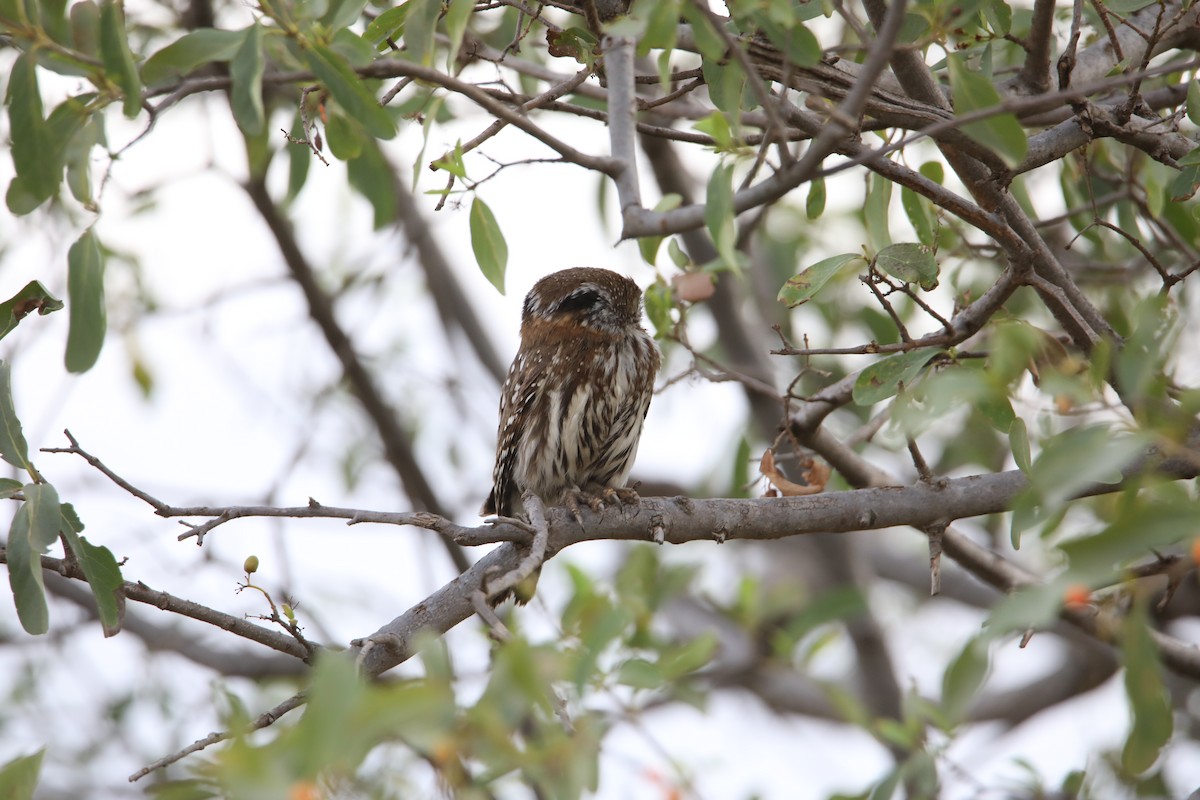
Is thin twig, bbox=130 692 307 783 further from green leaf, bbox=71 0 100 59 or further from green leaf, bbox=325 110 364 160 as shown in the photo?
green leaf, bbox=71 0 100 59

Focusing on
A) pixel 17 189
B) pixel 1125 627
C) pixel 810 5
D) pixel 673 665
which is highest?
pixel 810 5

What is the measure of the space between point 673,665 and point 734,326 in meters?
3.62

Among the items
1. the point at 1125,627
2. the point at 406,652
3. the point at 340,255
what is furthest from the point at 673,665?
the point at 340,255

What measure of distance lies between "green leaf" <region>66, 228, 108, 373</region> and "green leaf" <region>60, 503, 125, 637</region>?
360 mm

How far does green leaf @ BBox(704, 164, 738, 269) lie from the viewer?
2.23m

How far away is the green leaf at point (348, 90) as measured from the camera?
2391mm

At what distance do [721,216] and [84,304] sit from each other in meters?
1.44

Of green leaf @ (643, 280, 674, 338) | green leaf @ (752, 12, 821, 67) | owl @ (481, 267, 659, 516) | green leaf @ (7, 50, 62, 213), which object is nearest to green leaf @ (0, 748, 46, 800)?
green leaf @ (7, 50, 62, 213)

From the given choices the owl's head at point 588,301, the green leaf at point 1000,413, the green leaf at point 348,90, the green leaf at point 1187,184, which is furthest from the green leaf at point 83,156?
the green leaf at point 1187,184

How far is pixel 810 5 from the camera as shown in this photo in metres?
3.07

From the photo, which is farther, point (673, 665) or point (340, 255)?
point (340, 255)

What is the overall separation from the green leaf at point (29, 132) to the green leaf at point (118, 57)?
0.16 m

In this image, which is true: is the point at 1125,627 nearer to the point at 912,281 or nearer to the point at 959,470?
the point at 912,281

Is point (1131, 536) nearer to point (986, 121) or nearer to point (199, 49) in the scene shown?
point (986, 121)
